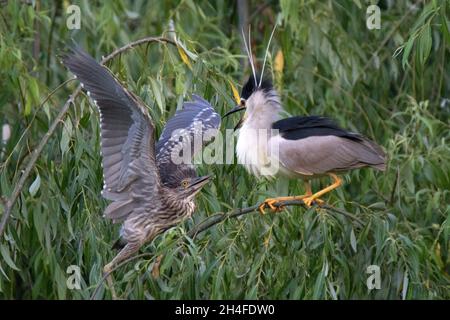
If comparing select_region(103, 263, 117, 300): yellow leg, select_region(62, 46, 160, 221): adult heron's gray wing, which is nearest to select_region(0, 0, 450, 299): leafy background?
select_region(103, 263, 117, 300): yellow leg

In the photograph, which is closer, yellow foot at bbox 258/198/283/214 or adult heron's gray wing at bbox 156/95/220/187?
yellow foot at bbox 258/198/283/214

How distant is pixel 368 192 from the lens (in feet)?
18.7

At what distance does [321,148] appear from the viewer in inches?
185

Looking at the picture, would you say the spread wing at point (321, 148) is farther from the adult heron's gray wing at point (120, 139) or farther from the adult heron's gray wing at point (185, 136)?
the adult heron's gray wing at point (120, 139)

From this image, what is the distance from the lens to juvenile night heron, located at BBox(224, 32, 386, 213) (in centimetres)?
455

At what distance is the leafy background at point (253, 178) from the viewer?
4363 mm

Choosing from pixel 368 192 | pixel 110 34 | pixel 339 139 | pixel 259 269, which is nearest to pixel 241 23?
pixel 110 34

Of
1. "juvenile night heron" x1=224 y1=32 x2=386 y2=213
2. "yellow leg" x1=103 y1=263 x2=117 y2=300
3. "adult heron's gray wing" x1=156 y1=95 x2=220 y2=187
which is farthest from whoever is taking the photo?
"adult heron's gray wing" x1=156 y1=95 x2=220 y2=187

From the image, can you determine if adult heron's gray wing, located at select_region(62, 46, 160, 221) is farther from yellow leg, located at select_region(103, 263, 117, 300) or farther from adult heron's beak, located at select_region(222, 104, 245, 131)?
adult heron's beak, located at select_region(222, 104, 245, 131)

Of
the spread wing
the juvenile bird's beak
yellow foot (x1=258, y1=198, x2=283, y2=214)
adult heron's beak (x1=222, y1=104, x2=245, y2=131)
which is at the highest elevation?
adult heron's beak (x1=222, y1=104, x2=245, y2=131)

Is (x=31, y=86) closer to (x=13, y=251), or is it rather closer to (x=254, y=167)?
(x=13, y=251)

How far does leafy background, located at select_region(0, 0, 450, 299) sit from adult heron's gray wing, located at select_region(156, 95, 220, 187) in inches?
2.7

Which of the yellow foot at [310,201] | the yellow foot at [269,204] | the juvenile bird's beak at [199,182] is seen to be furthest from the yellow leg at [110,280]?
the yellow foot at [310,201]

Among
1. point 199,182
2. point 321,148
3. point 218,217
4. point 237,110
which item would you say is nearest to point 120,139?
point 199,182
